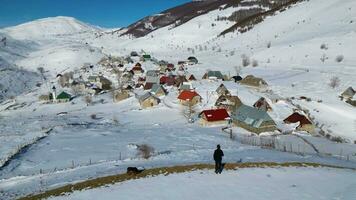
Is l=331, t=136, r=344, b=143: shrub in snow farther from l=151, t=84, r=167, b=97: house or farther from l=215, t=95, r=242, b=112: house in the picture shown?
l=151, t=84, r=167, b=97: house

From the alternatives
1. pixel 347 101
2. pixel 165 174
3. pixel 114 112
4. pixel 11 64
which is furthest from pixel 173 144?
pixel 11 64

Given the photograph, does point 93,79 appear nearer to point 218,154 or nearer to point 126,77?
point 126,77

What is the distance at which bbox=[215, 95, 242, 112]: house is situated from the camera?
6252 cm

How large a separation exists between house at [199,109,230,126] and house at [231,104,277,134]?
169cm

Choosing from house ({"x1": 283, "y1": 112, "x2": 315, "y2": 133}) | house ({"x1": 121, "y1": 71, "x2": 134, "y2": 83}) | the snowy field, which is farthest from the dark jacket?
house ({"x1": 121, "y1": 71, "x2": 134, "y2": 83})

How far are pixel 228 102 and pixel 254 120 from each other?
1277cm

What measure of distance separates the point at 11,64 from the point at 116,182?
571 ft

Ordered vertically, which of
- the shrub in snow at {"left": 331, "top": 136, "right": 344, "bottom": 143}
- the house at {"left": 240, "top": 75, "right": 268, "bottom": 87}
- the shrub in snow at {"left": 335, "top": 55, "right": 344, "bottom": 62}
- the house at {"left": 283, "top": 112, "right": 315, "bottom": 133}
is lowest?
the shrub in snow at {"left": 331, "top": 136, "right": 344, "bottom": 143}

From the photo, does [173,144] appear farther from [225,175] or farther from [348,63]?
[348,63]

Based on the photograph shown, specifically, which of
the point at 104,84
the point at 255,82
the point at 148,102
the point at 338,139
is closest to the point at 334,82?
the point at 255,82

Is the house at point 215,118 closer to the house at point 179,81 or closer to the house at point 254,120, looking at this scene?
the house at point 254,120

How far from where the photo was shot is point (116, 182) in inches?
984

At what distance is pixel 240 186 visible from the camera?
23.5 meters

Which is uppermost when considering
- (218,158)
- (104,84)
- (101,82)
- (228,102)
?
(101,82)
